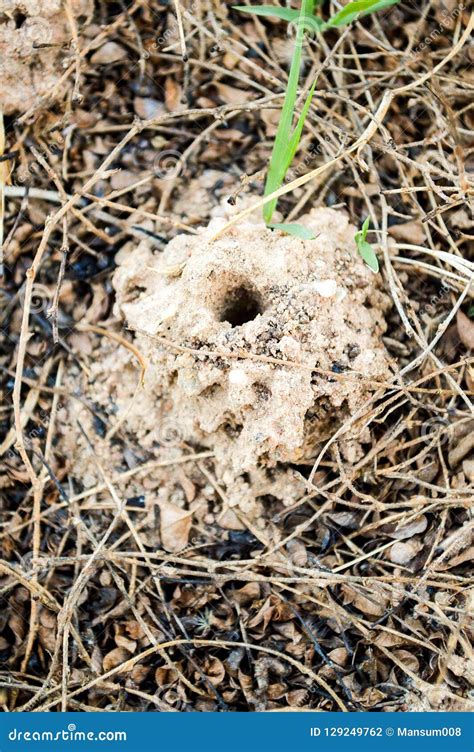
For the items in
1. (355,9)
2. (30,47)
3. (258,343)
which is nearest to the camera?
(258,343)

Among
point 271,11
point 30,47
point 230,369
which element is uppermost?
point 271,11

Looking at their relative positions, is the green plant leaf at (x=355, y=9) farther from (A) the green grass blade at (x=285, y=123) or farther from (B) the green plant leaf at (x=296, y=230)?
(B) the green plant leaf at (x=296, y=230)

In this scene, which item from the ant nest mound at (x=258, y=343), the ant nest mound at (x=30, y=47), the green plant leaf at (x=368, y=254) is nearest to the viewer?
the ant nest mound at (x=258, y=343)

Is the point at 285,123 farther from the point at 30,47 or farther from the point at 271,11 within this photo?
the point at 30,47

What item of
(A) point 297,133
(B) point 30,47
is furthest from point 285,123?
(B) point 30,47

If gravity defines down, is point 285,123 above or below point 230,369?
above

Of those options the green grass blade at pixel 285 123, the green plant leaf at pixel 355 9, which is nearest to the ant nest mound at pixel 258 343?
the green grass blade at pixel 285 123

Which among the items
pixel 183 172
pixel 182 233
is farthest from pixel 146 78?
pixel 182 233
